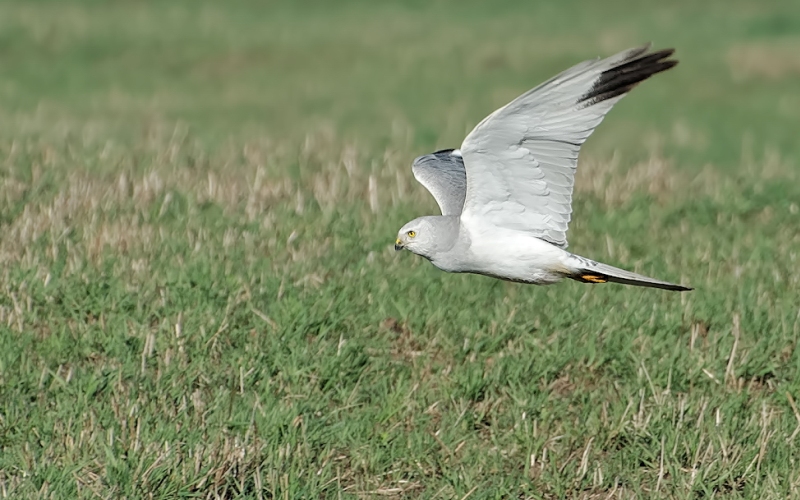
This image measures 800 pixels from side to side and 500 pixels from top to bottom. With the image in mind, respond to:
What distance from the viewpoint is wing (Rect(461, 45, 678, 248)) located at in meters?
5.86

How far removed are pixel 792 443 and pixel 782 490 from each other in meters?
0.46

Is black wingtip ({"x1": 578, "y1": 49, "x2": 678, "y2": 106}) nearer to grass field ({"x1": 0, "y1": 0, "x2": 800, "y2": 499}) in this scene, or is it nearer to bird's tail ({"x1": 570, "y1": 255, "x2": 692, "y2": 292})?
bird's tail ({"x1": 570, "y1": 255, "x2": 692, "y2": 292})

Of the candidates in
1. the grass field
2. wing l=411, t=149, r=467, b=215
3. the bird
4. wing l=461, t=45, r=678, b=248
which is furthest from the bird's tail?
wing l=411, t=149, r=467, b=215

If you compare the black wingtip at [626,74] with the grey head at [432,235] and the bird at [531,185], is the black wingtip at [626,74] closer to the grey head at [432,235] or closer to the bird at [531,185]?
the bird at [531,185]

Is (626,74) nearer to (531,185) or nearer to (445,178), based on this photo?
(531,185)

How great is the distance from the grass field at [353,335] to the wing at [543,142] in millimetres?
933

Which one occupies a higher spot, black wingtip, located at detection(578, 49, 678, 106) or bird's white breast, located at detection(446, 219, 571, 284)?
black wingtip, located at detection(578, 49, 678, 106)

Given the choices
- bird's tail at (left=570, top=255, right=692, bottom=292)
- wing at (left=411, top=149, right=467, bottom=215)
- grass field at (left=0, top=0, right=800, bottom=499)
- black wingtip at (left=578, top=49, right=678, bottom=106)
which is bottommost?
grass field at (left=0, top=0, right=800, bottom=499)

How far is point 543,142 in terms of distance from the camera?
6.18m

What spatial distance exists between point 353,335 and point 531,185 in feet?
4.78

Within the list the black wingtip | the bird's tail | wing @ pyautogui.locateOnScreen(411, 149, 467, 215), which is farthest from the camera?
wing @ pyautogui.locateOnScreen(411, 149, 467, 215)

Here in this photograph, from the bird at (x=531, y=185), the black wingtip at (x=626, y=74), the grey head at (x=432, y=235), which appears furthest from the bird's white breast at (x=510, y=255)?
the black wingtip at (x=626, y=74)

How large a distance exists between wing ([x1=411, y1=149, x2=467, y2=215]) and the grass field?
2.31 ft

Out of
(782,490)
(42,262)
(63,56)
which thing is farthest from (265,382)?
(63,56)
